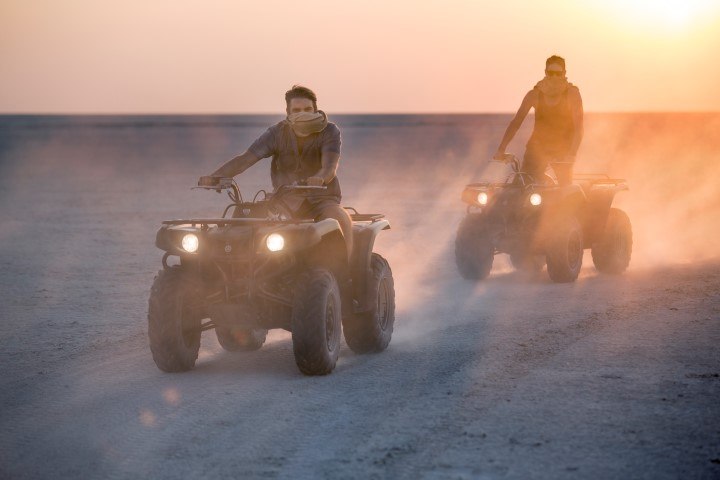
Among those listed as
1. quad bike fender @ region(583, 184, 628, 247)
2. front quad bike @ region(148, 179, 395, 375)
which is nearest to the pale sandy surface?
front quad bike @ region(148, 179, 395, 375)

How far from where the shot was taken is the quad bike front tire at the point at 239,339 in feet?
29.7

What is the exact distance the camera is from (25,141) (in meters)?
55.8

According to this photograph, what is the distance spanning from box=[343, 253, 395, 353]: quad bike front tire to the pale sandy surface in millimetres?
128

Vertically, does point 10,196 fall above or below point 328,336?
above

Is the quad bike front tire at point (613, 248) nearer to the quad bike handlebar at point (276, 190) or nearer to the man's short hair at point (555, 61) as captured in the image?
the man's short hair at point (555, 61)

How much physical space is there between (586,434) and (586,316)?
14.4ft

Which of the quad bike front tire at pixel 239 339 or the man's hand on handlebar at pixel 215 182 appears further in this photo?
the quad bike front tire at pixel 239 339

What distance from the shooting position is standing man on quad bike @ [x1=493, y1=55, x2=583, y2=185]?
13.3 metres

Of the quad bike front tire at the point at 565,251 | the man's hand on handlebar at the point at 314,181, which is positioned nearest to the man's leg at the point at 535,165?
the quad bike front tire at the point at 565,251

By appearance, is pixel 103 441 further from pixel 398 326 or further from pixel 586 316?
pixel 586 316

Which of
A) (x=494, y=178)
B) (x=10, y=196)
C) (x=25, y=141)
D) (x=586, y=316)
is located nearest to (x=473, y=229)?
(x=586, y=316)

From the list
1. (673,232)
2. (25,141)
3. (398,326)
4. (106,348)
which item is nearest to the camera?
(106,348)

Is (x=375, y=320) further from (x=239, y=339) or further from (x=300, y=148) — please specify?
(x=300, y=148)

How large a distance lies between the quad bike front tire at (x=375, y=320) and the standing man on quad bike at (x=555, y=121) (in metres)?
4.65
